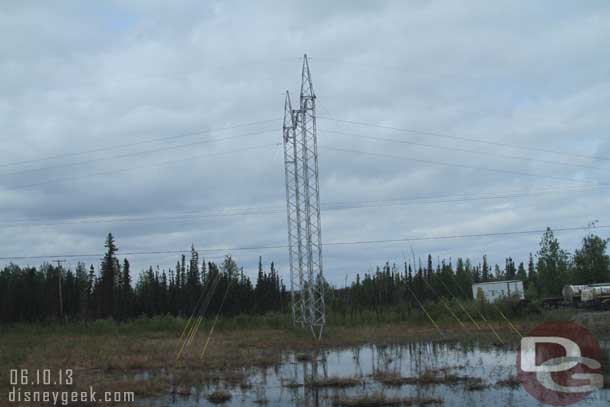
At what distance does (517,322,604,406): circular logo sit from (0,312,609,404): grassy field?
166 inches

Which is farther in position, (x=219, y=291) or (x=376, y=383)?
(x=219, y=291)

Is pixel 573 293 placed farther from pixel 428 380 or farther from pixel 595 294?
pixel 428 380

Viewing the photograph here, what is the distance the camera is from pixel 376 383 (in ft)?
60.6

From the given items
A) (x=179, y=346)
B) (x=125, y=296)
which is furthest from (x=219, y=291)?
(x=179, y=346)

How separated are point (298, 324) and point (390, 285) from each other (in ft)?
84.3

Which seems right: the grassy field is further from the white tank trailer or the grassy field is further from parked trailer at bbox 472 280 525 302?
parked trailer at bbox 472 280 525 302

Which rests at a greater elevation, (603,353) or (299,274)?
(299,274)

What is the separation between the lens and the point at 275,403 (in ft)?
52.4

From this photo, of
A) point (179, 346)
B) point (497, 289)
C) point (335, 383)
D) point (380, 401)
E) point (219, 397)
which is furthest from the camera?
point (497, 289)

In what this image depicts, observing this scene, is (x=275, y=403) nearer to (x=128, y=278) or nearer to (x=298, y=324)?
(x=298, y=324)

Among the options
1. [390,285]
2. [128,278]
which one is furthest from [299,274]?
[128,278]

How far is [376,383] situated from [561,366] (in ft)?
20.0

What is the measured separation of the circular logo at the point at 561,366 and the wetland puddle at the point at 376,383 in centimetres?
44

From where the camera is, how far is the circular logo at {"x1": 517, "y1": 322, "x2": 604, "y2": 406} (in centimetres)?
1623
